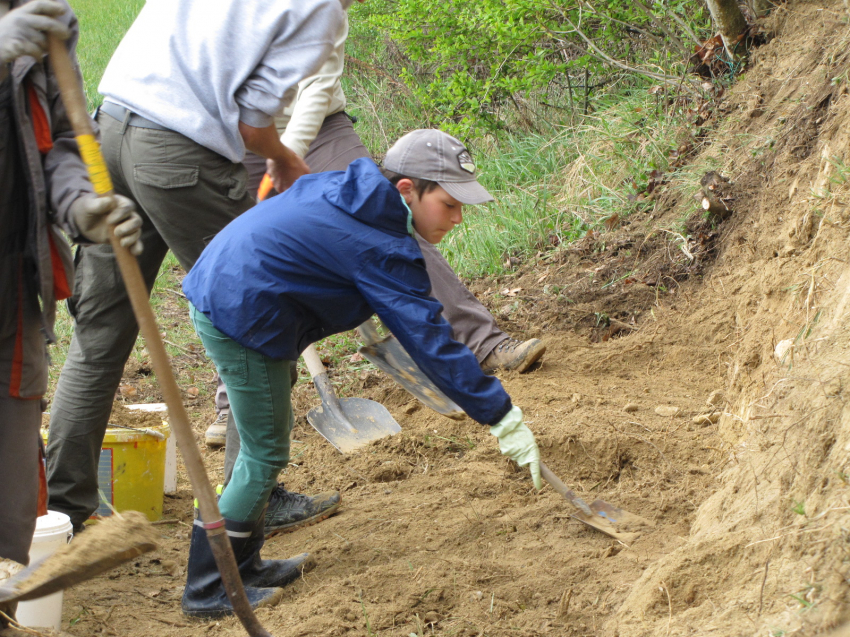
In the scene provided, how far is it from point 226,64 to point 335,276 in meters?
0.86

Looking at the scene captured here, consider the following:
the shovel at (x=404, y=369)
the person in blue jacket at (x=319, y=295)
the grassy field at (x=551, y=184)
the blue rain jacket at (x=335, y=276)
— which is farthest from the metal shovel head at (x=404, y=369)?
the grassy field at (x=551, y=184)

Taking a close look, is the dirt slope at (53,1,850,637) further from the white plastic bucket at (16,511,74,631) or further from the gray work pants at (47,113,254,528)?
the gray work pants at (47,113,254,528)

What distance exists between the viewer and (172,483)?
12.0ft

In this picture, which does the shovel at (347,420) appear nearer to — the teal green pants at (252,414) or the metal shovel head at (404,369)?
the metal shovel head at (404,369)

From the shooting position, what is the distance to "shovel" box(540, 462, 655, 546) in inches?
107

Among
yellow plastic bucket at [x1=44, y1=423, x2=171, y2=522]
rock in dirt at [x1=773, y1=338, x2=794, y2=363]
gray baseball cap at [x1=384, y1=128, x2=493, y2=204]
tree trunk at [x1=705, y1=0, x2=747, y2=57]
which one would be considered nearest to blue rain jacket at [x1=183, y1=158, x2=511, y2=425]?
gray baseball cap at [x1=384, y1=128, x2=493, y2=204]

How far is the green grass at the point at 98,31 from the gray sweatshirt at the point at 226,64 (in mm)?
10311

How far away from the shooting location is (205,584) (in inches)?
99.1

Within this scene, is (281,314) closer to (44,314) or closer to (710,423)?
(44,314)

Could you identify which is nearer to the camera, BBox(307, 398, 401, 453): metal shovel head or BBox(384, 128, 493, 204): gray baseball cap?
BBox(384, 128, 493, 204): gray baseball cap

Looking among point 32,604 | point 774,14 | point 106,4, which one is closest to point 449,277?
point 32,604

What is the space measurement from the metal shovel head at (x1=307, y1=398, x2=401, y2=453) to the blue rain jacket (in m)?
1.58

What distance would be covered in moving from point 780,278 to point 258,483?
2.39 m

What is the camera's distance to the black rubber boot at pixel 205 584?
2.48m
